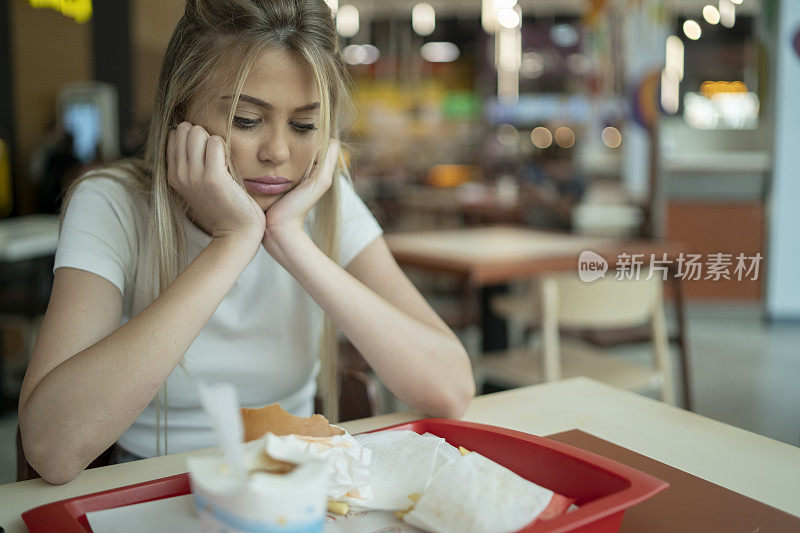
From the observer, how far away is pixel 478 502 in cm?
66

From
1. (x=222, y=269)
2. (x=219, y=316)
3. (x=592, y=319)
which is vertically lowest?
(x=592, y=319)

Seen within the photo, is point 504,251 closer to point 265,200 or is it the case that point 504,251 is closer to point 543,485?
point 265,200

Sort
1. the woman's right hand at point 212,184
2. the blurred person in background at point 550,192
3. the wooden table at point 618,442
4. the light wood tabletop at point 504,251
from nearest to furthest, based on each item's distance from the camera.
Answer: the wooden table at point 618,442 < the woman's right hand at point 212,184 < the light wood tabletop at point 504,251 < the blurred person in background at point 550,192

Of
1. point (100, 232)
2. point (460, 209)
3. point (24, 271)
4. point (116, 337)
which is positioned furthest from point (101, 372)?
point (460, 209)

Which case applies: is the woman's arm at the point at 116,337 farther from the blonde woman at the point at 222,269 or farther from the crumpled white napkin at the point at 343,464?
the crumpled white napkin at the point at 343,464

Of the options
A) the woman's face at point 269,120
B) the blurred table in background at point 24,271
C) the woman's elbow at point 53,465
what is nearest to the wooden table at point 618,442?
the woman's elbow at point 53,465

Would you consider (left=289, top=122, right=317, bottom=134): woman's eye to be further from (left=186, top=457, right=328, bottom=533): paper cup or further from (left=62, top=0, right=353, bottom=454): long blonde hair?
(left=186, top=457, right=328, bottom=533): paper cup

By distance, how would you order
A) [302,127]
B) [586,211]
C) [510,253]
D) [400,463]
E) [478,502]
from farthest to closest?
[586,211], [510,253], [302,127], [400,463], [478,502]

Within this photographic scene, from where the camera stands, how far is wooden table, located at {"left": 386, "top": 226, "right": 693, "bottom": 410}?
2.63 m

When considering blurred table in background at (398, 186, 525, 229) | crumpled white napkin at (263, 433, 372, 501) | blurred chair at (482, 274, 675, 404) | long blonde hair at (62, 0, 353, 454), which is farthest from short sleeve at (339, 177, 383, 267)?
blurred table in background at (398, 186, 525, 229)

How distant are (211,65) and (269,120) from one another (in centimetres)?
13

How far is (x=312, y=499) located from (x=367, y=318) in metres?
0.57

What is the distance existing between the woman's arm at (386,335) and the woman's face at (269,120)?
10 centimetres

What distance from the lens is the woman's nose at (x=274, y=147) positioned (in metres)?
1.08
